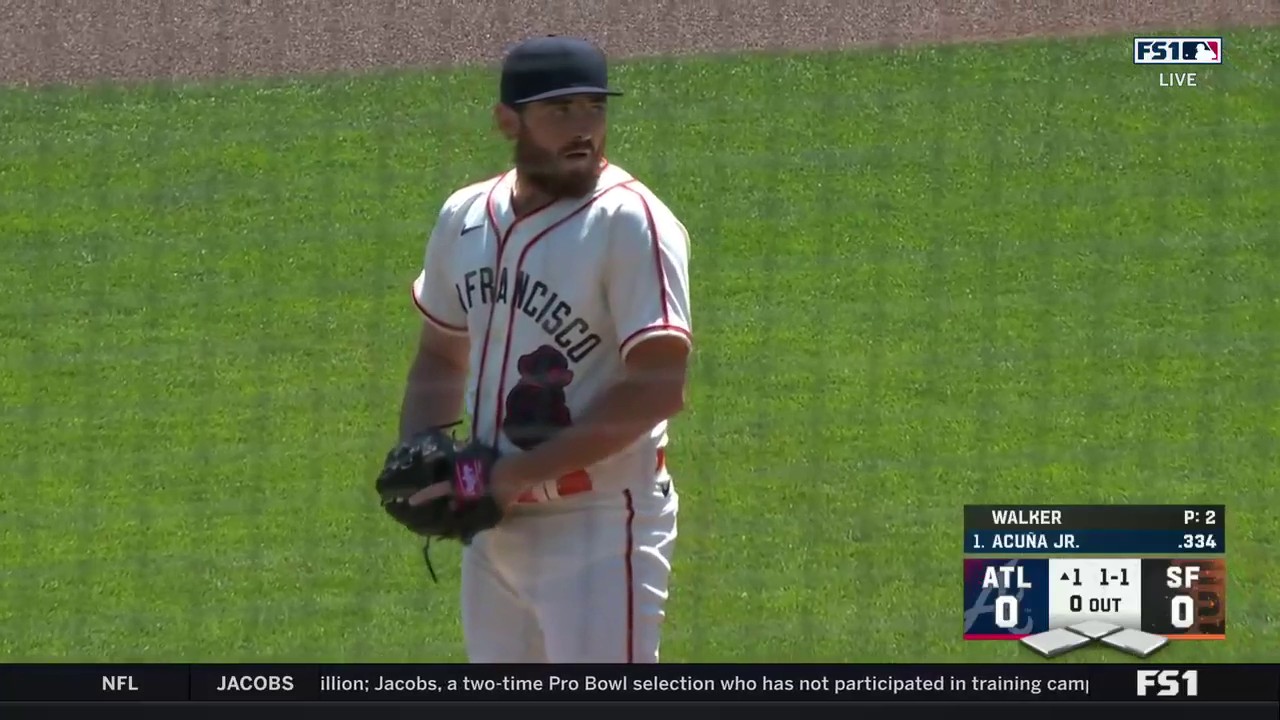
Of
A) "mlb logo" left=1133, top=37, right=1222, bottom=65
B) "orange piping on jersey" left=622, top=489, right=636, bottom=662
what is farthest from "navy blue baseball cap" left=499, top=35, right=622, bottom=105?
"mlb logo" left=1133, top=37, right=1222, bottom=65

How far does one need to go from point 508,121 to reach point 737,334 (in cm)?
285

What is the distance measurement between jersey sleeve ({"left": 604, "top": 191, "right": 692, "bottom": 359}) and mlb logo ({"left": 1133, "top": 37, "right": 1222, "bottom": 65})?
11.5 feet

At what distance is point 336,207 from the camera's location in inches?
216

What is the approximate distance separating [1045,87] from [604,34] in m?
1.43

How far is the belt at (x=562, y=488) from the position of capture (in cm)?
229

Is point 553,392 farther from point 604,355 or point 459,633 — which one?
point 459,633

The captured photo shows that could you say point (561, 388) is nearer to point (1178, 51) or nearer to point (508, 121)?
point (508, 121)

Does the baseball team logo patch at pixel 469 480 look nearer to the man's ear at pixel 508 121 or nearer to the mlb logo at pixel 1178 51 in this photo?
the man's ear at pixel 508 121

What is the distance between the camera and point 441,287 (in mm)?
2430

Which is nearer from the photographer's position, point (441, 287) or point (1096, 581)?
point (441, 287)
